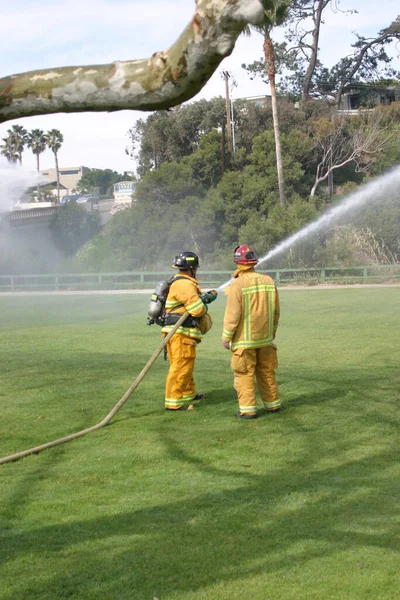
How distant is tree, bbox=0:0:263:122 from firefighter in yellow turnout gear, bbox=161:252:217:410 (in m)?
5.82

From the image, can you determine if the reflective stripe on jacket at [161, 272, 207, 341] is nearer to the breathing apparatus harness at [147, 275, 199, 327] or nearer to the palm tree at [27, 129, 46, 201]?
the breathing apparatus harness at [147, 275, 199, 327]

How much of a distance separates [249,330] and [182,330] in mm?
1055

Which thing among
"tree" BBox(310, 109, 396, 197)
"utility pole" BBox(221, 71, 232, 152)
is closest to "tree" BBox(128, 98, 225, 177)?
"utility pole" BBox(221, 71, 232, 152)

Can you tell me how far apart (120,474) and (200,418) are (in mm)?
2419

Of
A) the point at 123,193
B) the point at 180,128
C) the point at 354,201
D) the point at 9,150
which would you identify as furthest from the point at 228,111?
the point at 9,150

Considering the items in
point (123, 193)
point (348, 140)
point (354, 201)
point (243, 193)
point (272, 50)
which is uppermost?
point (272, 50)

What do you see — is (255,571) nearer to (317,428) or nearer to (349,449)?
(349,449)

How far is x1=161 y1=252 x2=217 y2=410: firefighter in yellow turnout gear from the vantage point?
10195mm

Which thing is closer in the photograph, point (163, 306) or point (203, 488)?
point (203, 488)

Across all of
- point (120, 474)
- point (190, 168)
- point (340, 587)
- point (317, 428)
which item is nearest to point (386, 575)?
point (340, 587)

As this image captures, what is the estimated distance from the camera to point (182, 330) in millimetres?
10195

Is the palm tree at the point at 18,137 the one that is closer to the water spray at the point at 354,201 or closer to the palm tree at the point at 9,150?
the palm tree at the point at 9,150

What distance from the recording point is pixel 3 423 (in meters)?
9.82

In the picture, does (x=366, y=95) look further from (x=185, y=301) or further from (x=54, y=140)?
(x=185, y=301)
